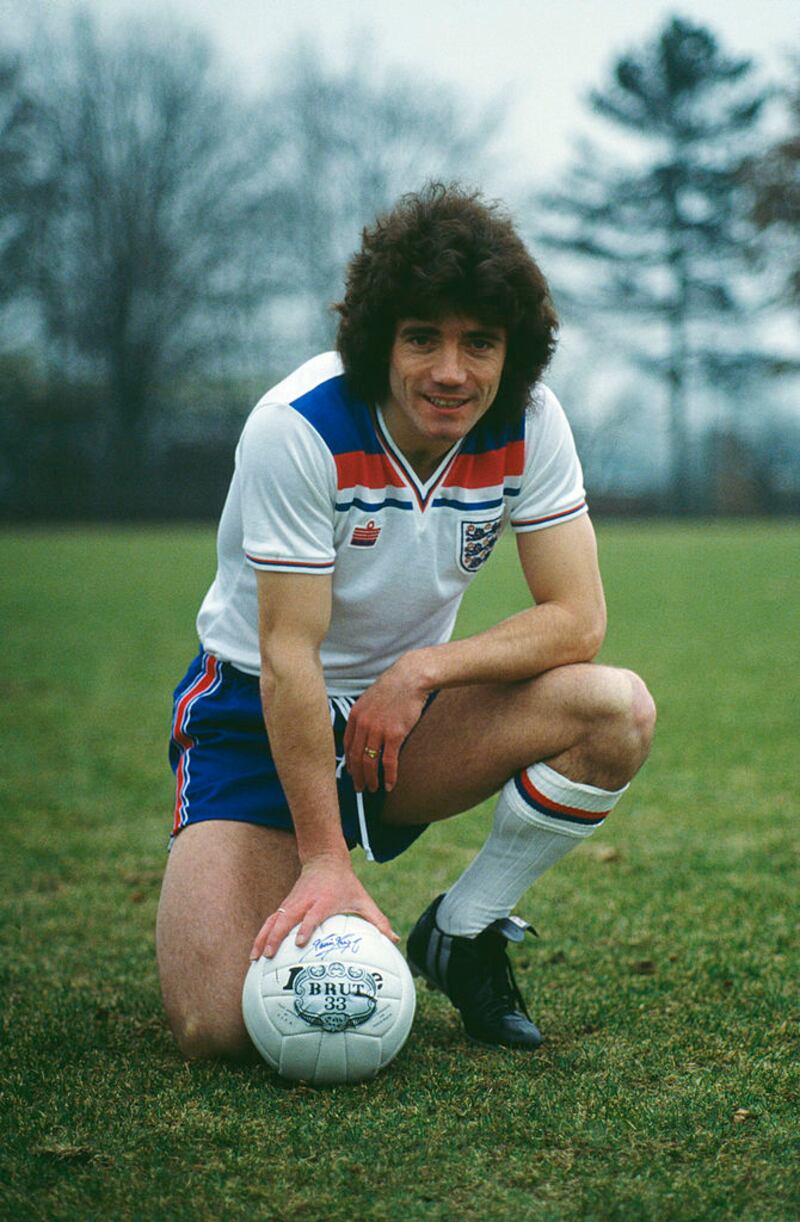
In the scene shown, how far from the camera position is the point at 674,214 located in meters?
37.0

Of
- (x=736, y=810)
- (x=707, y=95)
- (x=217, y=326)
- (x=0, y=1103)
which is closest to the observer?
(x=0, y=1103)

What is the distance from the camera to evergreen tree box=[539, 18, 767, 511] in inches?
1452

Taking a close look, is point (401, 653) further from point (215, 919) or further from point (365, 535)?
point (215, 919)

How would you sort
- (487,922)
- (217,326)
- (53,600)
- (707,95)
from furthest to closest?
(707,95) < (217,326) < (53,600) < (487,922)

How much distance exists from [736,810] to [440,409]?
2686 millimetres

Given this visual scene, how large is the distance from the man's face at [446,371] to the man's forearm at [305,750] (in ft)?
1.82

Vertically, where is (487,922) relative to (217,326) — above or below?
below

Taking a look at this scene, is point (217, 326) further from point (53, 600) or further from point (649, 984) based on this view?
point (649, 984)

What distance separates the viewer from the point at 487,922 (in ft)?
9.44

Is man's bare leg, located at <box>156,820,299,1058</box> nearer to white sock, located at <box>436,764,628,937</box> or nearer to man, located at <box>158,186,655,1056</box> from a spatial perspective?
man, located at <box>158,186,655,1056</box>

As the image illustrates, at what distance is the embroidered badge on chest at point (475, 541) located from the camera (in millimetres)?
2914

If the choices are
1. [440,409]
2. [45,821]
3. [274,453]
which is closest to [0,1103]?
[274,453]
